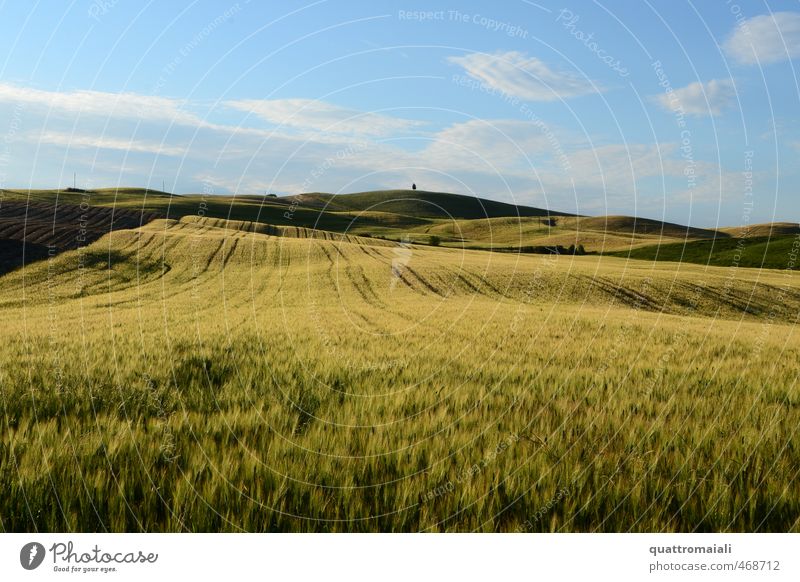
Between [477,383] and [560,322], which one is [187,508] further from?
[560,322]

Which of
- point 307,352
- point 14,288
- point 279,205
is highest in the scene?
point 279,205

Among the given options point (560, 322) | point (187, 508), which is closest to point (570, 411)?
point (187, 508)

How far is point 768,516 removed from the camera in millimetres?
3699

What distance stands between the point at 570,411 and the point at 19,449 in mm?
4956

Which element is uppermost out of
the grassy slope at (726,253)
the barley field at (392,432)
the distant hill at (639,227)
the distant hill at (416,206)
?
the distant hill at (416,206)

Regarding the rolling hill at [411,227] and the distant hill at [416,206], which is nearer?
the rolling hill at [411,227]
